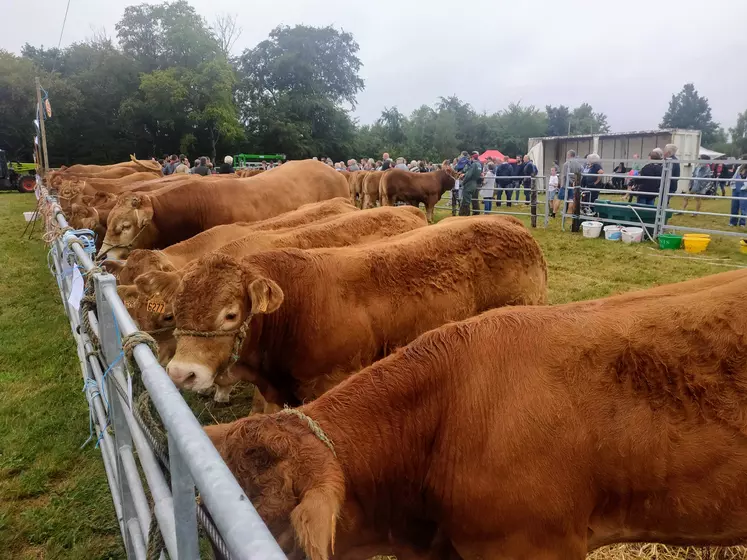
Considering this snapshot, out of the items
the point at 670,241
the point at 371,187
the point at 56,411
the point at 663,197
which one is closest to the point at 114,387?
the point at 56,411

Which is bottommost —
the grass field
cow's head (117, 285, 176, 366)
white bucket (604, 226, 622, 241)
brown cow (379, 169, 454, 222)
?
white bucket (604, 226, 622, 241)

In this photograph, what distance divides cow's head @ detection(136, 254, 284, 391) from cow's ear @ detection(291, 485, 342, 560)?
1.52m

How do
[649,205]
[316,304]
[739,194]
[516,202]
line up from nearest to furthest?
[316,304]
[649,205]
[739,194]
[516,202]

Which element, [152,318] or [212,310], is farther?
[152,318]

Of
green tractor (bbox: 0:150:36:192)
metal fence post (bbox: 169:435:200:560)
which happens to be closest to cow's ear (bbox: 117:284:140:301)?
metal fence post (bbox: 169:435:200:560)

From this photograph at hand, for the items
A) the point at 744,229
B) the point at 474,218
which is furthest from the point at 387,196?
the point at 474,218

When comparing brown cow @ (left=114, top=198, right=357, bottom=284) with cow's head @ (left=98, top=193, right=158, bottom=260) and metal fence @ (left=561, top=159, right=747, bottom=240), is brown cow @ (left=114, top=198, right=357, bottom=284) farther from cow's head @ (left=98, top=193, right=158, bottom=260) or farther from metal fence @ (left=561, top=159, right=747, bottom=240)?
metal fence @ (left=561, top=159, right=747, bottom=240)

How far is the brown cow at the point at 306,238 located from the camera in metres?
4.19

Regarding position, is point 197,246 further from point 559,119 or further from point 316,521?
point 559,119

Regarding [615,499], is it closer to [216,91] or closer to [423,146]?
[216,91]

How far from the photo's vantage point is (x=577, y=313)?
2.33 metres

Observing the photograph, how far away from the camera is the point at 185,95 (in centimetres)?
3884

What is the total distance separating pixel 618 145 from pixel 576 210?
25.0m

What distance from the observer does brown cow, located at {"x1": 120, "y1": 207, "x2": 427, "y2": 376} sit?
4188 mm
